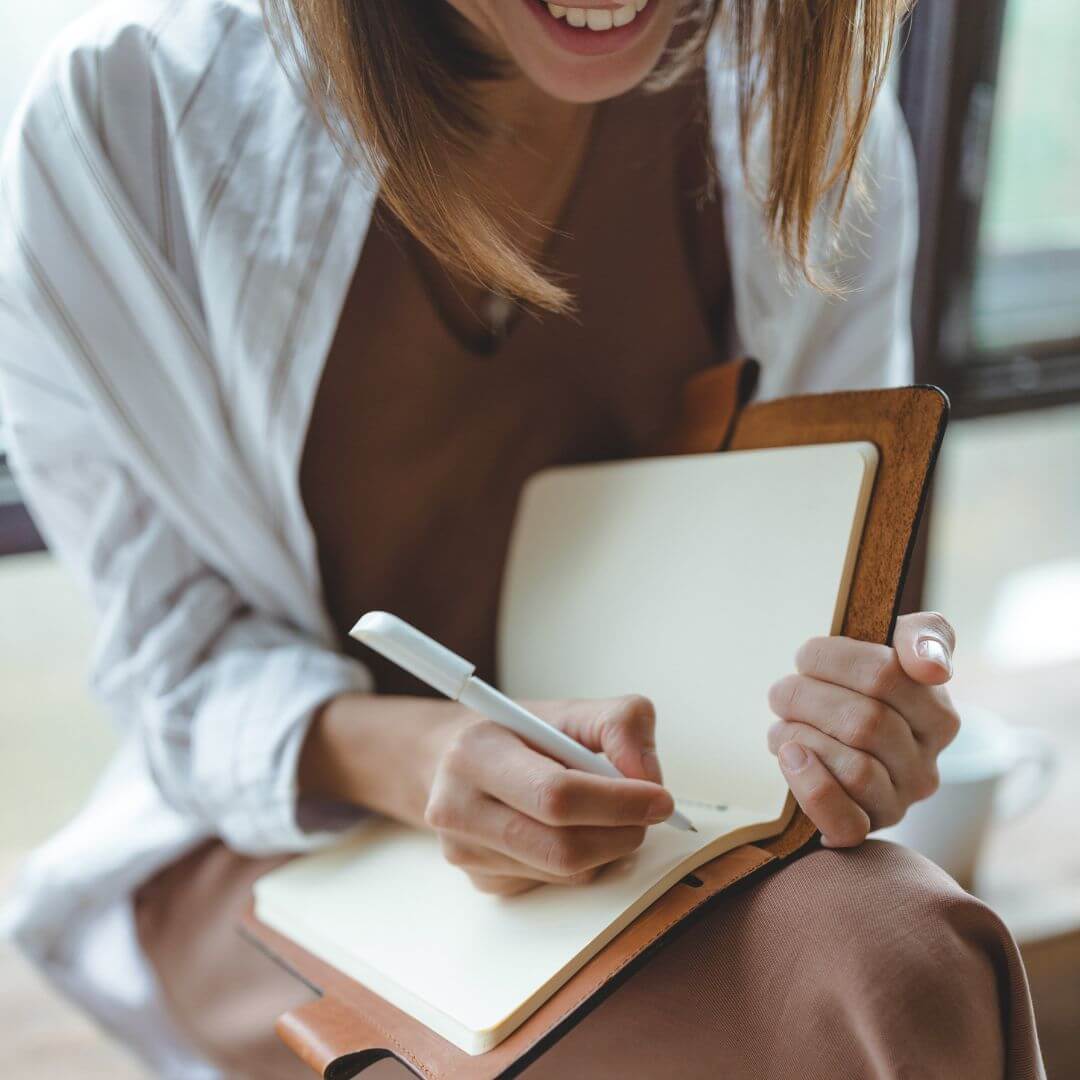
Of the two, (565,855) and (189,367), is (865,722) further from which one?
(189,367)

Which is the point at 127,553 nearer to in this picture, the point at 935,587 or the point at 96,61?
the point at 96,61

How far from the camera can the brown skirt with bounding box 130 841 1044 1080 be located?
1.15 ft

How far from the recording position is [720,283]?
0.61m

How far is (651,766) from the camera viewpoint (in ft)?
1.36

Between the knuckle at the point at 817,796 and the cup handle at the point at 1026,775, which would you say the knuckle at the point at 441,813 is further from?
the cup handle at the point at 1026,775

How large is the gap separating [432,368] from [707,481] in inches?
6.0

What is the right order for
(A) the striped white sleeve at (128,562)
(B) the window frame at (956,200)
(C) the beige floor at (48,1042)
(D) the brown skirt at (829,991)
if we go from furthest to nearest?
(B) the window frame at (956,200) < (C) the beige floor at (48,1042) < (A) the striped white sleeve at (128,562) < (D) the brown skirt at (829,991)

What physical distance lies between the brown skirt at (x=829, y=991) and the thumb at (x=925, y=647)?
69 mm

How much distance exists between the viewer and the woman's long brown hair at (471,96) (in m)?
0.42

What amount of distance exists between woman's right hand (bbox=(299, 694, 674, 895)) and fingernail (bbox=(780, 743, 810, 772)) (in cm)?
5

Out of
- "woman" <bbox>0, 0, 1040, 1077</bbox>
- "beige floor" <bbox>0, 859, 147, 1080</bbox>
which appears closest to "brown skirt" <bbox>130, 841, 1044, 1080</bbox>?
"woman" <bbox>0, 0, 1040, 1077</bbox>

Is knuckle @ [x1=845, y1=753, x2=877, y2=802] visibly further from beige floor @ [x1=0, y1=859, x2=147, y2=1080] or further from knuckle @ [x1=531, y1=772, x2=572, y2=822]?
beige floor @ [x1=0, y1=859, x2=147, y2=1080]

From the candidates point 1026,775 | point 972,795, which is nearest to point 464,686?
point 972,795

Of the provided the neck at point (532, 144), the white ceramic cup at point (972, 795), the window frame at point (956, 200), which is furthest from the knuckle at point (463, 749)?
the window frame at point (956, 200)
